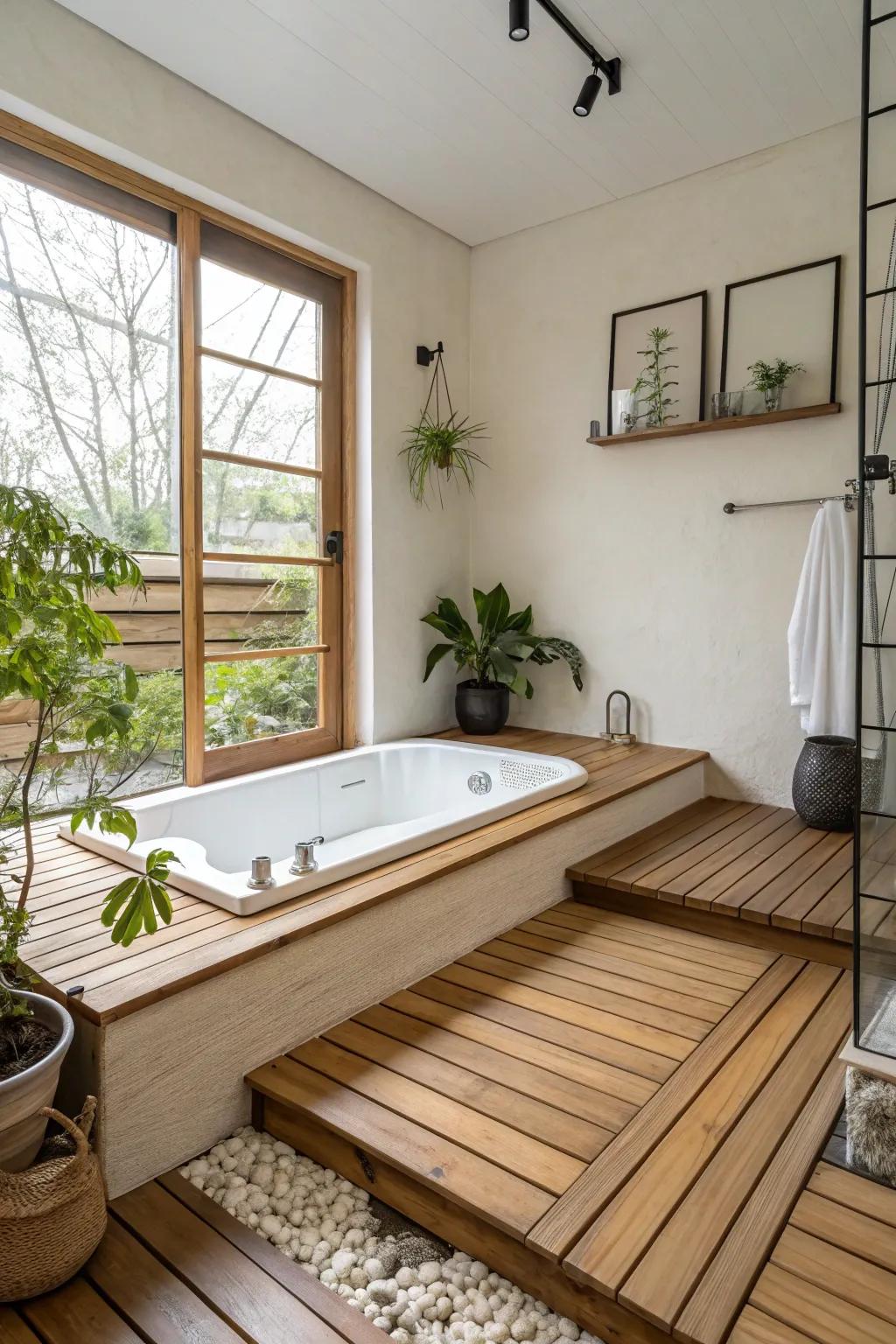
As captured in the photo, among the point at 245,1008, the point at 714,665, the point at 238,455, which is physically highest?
the point at 238,455

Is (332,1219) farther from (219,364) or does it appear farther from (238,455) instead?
(219,364)

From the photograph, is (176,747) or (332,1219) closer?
(332,1219)

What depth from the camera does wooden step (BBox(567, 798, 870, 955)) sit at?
2.26 metres

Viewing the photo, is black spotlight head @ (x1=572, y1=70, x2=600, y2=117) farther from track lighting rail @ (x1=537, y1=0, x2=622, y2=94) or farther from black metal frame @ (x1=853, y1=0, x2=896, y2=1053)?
black metal frame @ (x1=853, y1=0, x2=896, y2=1053)

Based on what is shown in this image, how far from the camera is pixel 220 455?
2834 millimetres

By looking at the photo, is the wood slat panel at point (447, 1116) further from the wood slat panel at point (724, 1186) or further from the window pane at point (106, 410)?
the window pane at point (106, 410)

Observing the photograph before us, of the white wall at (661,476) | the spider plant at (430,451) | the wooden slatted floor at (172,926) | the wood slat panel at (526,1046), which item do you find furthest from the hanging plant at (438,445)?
the wood slat panel at (526,1046)

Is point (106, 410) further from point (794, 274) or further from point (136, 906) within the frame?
point (794, 274)

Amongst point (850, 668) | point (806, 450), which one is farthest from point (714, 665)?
point (806, 450)

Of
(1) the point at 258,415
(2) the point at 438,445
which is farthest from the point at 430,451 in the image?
(1) the point at 258,415

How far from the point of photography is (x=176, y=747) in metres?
2.76

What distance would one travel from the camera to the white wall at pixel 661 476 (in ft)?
9.96

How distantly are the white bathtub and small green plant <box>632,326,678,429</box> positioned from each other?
55.5 inches

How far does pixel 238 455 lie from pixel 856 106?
2372 millimetres
